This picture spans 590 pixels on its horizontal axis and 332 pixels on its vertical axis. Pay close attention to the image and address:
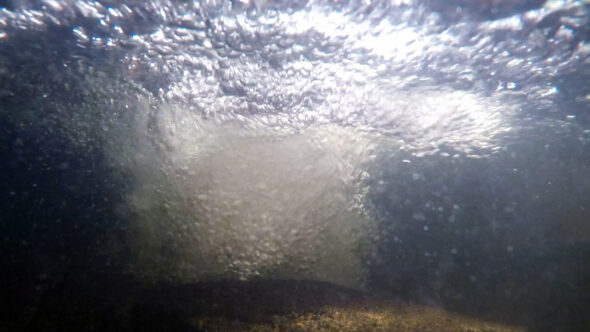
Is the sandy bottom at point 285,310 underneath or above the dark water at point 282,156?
underneath

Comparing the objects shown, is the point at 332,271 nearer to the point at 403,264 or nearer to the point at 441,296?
the point at 403,264

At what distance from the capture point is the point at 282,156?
12.2 meters

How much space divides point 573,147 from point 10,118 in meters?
27.6

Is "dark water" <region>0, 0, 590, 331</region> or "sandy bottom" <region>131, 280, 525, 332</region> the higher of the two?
"dark water" <region>0, 0, 590, 331</region>

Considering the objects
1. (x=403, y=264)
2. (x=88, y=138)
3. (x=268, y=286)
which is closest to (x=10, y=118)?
(x=88, y=138)

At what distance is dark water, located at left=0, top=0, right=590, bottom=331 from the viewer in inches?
304

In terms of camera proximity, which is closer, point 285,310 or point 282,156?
point 285,310

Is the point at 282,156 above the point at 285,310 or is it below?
above

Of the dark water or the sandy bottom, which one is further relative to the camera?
the dark water

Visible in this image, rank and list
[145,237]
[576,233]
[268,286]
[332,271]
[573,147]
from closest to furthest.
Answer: [268,286] → [145,237] → [332,271] → [576,233] → [573,147]

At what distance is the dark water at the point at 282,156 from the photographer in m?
7.73

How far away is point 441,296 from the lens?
12.3 metres

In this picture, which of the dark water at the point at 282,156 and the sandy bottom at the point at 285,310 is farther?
the dark water at the point at 282,156

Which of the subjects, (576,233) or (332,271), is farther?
(576,233)
